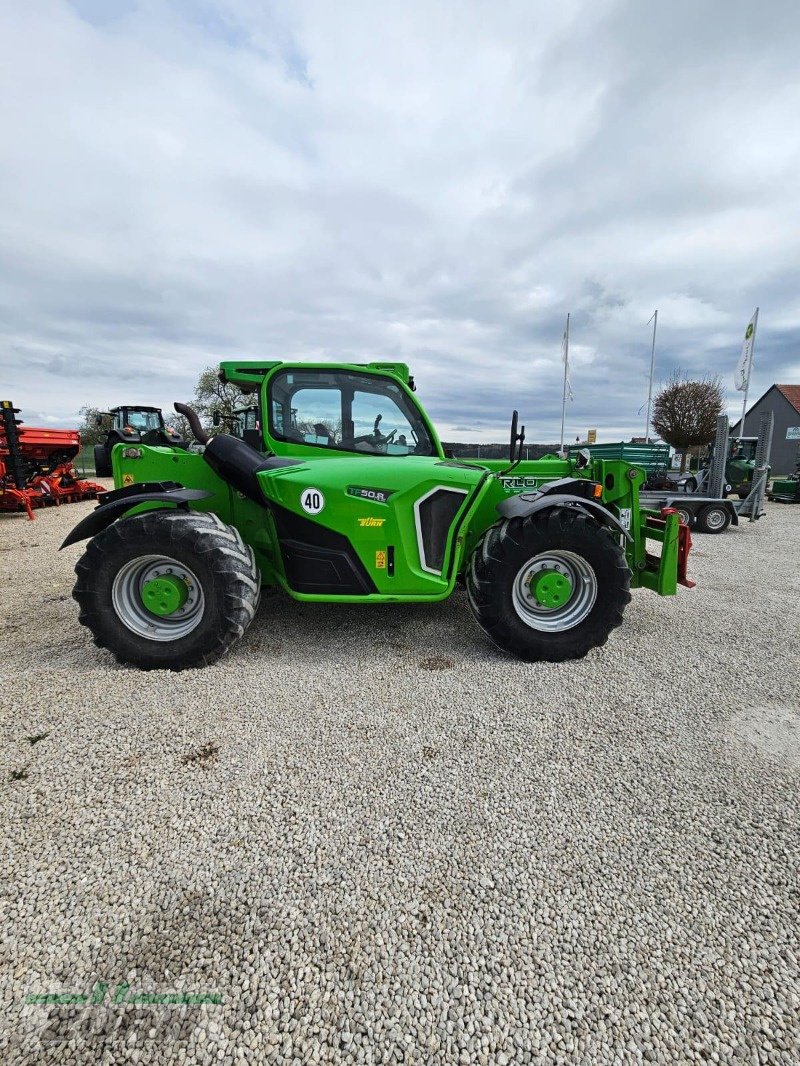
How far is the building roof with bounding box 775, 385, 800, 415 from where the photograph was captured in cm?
3560

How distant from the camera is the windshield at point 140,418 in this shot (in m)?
12.9

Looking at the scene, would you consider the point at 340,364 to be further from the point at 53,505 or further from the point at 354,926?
the point at 53,505

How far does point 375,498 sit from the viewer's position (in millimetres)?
3223

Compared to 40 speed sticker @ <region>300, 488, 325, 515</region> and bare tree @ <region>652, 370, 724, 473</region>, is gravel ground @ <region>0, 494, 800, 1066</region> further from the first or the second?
bare tree @ <region>652, 370, 724, 473</region>

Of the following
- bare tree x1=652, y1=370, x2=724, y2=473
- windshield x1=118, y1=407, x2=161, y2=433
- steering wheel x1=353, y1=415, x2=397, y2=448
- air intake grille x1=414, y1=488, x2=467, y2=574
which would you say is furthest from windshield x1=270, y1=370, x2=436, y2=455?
bare tree x1=652, y1=370, x2=724, y2=473

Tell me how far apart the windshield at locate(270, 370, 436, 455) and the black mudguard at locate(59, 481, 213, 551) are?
819mm

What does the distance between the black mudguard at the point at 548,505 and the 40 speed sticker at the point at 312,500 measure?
1244 millimetres

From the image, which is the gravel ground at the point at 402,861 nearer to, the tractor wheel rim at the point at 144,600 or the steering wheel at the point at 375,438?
the tractor wheel rim at the point at 144,600

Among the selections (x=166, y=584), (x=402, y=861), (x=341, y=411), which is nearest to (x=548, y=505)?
(x=341, y=411)

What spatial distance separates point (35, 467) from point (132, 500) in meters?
11.5

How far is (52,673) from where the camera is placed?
122 inches

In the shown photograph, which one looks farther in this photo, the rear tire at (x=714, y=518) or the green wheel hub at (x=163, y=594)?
the rear tire at (x=714, y=518)

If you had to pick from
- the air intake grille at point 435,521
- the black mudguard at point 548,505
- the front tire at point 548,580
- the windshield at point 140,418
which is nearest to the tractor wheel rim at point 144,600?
the air intake grille at point 435,521

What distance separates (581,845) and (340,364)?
333 cm
